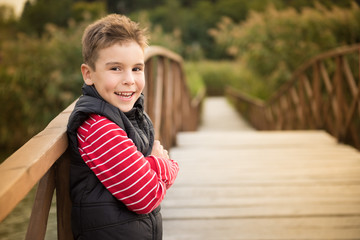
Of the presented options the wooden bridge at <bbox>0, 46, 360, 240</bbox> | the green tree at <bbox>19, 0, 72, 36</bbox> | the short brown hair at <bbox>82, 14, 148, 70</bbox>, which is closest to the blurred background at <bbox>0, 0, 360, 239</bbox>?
the green tree at <bbox>19, 0, 72, 36</bbox>

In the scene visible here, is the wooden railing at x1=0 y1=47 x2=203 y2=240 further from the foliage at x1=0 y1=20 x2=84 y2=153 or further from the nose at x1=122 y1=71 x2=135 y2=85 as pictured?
the foliage at x1=0 y1=20 x2=84 y2=153

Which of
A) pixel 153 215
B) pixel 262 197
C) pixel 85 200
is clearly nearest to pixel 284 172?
pixel 262 197

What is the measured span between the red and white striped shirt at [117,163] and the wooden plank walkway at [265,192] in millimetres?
987

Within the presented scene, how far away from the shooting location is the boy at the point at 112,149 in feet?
4.15

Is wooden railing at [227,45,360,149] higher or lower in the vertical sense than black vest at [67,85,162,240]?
lower

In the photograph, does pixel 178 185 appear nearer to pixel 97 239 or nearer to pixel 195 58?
pixel 97 239

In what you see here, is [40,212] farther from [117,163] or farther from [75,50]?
[75,50]

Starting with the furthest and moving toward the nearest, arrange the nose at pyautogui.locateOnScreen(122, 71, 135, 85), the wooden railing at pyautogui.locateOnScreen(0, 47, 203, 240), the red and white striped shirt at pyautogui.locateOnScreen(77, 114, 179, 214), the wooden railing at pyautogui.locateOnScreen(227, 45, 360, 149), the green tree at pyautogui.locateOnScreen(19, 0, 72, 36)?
the green tree at pyautogui.locateOnScreen(19, 0, 72, 36) → the wooden railing at pyautogui.locateOnScreen(227, 45, 360, 149) → the nose at pyautogui.locateOnScreen(122, 71, 135, 85) → the red and white striped shirt at pyautogui.locateOnScreen(77, 114, 179, 214) → the wooden railing at pyautogui.locateOnScreen(0, 47, 203, 240)

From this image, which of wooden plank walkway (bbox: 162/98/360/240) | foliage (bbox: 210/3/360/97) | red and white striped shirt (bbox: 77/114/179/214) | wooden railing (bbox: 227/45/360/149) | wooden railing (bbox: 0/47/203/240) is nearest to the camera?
wooden railing (bbox: 0/47/203/240)

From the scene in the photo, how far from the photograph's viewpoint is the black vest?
1.28 metres

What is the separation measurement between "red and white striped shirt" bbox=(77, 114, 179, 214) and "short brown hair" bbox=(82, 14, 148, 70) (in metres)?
0.22

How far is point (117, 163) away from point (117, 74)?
0.31 m

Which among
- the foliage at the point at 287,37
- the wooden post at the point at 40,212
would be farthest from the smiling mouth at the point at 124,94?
the foliage at the point at 287,37

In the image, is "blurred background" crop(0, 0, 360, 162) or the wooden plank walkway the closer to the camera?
the wooden plank walkway
